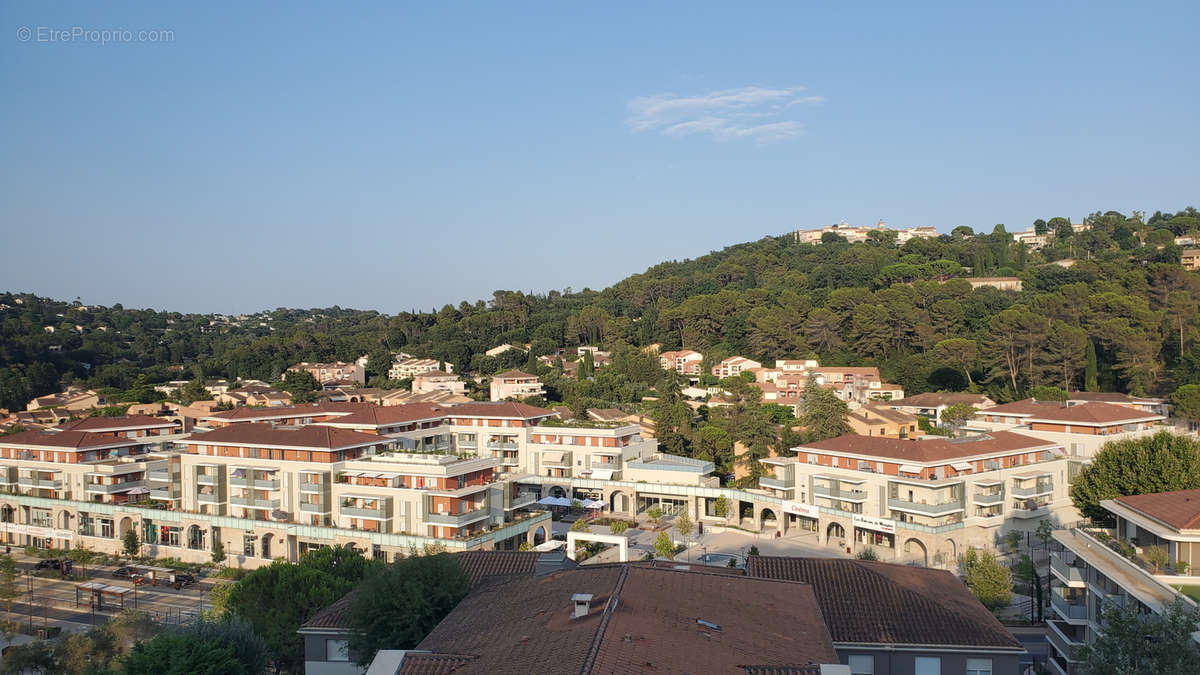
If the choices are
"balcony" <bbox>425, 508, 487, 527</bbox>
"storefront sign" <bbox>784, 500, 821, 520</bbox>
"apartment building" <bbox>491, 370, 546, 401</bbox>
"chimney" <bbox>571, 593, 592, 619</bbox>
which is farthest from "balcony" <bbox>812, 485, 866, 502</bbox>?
"apartment building" <bbox>491, 370, 546, 401</bbox>

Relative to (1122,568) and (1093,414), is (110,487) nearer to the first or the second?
(1122,568)

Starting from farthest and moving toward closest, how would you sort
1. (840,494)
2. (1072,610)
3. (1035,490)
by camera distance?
(1035,490)
(840,494)
(1072,610)

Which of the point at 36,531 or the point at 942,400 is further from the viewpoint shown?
the point at 942,400

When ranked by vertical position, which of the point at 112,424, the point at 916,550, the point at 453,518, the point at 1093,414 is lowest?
the point at 916,550

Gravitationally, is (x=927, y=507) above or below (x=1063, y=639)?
above

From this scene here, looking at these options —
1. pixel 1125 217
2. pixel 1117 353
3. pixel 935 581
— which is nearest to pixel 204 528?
pixel 935 581

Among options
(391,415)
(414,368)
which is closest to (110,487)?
(391,415)

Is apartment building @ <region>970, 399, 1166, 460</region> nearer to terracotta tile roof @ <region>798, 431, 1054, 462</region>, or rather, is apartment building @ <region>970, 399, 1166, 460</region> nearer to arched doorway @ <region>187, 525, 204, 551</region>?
terracotta tile roof @ <region>798, 431, 1054, 462</region>
